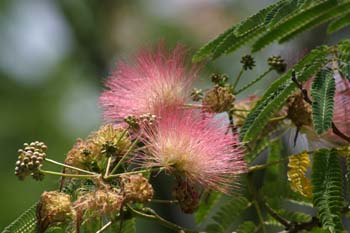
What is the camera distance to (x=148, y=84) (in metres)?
2.52

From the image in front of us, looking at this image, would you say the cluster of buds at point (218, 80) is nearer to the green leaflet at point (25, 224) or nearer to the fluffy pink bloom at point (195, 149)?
the fluffy pink bloom at point (195, 149)

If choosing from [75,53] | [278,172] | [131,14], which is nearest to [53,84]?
[75,53]

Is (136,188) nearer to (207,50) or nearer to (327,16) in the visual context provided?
(207,50)

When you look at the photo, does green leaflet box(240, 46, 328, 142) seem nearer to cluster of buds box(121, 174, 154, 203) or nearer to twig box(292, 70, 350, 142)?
twig box(292, 70, 350, 142)

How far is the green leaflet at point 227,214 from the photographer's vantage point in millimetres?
2666

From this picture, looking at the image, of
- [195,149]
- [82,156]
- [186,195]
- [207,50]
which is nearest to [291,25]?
[207,50]

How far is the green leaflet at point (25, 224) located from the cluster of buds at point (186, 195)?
0.36 meters

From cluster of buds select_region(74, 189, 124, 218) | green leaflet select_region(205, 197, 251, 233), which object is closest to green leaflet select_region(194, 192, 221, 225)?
green leaflet select_region(205, 197, 251, 233)

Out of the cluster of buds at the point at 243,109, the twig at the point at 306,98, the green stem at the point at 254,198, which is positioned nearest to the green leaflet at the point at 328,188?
the twig at the point at 306,98

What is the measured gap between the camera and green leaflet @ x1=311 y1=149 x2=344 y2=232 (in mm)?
2037

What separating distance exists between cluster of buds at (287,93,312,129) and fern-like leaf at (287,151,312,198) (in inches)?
3.7

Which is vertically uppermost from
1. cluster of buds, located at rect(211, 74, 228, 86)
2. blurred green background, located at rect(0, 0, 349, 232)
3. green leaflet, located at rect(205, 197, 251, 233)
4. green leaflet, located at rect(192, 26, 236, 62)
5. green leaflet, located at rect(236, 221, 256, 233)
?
blurred green background, located at rect(0, 0, 349, 232)

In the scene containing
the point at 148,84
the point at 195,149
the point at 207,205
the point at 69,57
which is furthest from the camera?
the point at 69,57

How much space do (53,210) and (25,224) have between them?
19 cm
